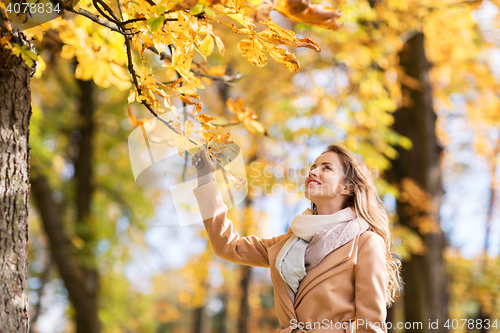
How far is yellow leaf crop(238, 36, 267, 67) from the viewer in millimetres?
1203

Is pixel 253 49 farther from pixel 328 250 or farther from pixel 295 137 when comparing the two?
pixel 295 137

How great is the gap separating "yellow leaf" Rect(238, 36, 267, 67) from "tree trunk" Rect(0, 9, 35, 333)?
2.84 feet

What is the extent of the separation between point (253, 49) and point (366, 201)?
2.99ft

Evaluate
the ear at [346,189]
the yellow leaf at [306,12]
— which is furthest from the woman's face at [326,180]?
the yellow leaf at [306,12]

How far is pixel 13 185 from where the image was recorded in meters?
1.43

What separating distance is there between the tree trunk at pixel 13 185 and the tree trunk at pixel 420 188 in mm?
4619

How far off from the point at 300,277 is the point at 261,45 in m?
0.92

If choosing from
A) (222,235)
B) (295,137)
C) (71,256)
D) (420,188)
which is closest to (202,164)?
(222,235)

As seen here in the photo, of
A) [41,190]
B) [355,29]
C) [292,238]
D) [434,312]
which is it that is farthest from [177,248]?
[292,238]

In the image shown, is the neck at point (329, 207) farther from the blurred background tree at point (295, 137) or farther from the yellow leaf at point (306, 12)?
the yellow leaf at point (306, 12)

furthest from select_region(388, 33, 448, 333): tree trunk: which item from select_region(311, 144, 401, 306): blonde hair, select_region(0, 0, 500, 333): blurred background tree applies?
select_region(311, 144, 401, 306): blonde hair

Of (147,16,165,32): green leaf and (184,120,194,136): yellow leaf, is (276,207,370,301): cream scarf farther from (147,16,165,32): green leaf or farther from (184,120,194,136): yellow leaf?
(147,16,165,32): green leaf

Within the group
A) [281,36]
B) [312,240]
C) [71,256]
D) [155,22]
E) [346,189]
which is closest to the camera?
[155,22]

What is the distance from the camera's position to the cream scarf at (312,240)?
1.55 metres
